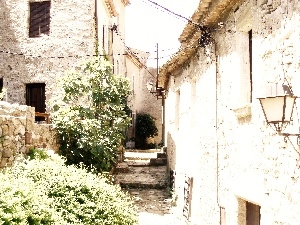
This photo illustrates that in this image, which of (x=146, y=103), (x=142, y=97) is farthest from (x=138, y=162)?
(x=142, y=97)

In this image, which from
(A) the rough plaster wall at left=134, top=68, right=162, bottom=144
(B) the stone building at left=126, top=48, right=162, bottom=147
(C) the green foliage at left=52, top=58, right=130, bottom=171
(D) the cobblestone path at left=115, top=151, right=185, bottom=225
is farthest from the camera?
(A) the rough plaster wall at left=134, top=68, right=162, bottom=144

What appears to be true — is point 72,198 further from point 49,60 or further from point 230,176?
point 49,60

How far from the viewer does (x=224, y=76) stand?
6.38m

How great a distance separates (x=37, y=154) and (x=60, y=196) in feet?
7.55

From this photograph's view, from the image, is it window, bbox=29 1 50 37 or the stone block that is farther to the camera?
the stone block

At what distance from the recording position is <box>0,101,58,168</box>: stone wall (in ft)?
23.3

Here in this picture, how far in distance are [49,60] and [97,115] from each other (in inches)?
141

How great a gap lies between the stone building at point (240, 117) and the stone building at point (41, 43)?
14.8ft

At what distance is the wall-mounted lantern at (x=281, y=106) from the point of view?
3572mm

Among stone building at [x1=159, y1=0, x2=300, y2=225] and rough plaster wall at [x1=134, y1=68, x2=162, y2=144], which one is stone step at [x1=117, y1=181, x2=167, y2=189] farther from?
rough plaster wall at [x1=134, y1=68, x2=162, y2=144]

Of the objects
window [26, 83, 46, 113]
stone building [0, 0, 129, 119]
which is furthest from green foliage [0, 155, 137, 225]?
stone building [0, 0, 129, 119]

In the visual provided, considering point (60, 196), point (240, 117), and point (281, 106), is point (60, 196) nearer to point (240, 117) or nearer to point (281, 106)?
point (240, 117)

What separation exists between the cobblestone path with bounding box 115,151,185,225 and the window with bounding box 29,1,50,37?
6.11 metres

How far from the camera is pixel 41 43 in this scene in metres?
12.9
